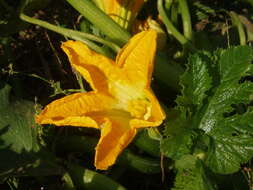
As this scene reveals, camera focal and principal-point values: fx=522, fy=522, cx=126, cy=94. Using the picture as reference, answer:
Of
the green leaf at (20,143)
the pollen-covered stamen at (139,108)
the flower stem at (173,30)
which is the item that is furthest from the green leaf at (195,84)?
the green leaf at (20,143)

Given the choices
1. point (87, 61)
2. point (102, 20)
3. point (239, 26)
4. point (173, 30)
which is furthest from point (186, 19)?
point (87, 61)

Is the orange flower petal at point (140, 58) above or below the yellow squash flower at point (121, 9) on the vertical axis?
above

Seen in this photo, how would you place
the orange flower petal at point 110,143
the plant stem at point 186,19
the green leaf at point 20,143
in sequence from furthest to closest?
1. the plant stem at point 186,19
2. the green leaf at point 20,143
3. the orange flower petal at point 110,143

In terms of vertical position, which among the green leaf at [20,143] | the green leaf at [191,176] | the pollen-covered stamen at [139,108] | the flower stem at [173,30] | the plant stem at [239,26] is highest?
the plant stem at [239,26]

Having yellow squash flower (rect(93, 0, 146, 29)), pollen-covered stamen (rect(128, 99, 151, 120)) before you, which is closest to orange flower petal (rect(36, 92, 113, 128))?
pollen-covered stamen (rect(128, 99, 151, 120))

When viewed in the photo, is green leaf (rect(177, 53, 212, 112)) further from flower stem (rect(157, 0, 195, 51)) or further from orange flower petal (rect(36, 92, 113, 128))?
flower stem (rect(157, 0, 195, 51))

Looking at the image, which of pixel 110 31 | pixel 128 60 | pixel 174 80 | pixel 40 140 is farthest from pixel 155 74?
pixel 40 140

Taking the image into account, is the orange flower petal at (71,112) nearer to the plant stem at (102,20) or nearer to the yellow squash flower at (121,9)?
the plant stem at (102,20)
